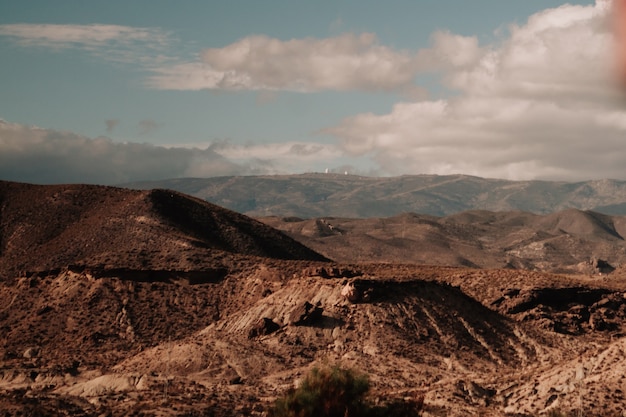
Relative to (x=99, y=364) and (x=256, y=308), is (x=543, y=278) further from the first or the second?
(x=99, y=364)

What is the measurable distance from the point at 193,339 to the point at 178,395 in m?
17.0

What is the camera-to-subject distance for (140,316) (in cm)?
8294

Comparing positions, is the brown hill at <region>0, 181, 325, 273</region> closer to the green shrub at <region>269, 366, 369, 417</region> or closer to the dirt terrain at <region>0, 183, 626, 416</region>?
the dirt terrain at <region>0, 183, 626, 416</region>

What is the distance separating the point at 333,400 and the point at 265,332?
88.4 ft

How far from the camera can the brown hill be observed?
9756cm

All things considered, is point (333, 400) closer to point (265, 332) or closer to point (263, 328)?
point (265, 332)

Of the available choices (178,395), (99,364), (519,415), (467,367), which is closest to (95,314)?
(99,364)

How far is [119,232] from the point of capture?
10875 centimetres

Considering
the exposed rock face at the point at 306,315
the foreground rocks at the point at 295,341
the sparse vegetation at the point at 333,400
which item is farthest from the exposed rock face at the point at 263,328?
the sparse vegetation at the point at 333,400

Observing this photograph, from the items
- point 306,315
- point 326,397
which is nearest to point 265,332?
point 306,315

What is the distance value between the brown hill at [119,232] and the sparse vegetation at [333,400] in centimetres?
4505

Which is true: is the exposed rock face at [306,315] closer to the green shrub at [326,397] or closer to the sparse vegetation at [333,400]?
the sparse vegetation at [333,400]

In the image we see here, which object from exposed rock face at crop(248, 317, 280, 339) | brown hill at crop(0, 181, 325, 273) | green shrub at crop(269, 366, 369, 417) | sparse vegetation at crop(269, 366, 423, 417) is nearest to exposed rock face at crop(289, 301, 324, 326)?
exposed rock face at crop(248, 317, 280, 339)

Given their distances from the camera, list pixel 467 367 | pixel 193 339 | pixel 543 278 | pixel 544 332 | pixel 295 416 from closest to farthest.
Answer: pixel 295 416
pixel 467 367
pixel 193 339
pixel 544 332
pixel 543 278
